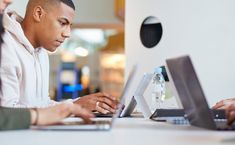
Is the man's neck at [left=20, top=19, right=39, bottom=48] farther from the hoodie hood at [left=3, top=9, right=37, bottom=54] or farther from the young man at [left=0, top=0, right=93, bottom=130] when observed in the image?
the young man at [left=0, top=0, right=93, bottom=130]

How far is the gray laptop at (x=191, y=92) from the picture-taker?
0.97 metres

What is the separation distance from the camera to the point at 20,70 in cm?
161

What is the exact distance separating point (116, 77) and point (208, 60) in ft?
18.3

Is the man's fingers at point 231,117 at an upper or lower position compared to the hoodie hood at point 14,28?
lower

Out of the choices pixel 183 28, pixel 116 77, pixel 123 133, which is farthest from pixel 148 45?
pixel 116 77

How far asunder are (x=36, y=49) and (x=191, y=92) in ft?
3.73

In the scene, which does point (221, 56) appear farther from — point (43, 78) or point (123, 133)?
point (123, 133)

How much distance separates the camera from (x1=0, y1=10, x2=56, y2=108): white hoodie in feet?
4.68

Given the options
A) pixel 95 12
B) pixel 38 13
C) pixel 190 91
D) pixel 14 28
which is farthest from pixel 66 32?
pixel 95 12

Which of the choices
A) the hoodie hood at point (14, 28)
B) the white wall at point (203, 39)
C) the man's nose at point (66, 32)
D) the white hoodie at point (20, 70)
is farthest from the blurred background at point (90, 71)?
the hoodie hood at point (14, 28)

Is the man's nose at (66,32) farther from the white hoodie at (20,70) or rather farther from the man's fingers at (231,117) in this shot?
the man's fingers at (231,117)

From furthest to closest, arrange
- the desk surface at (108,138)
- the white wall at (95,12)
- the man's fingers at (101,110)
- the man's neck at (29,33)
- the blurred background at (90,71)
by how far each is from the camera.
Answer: the blurred background at (90,71) → the white wall at (95,12) → the man's neck at (29,33) → the man's fingers at (101,110) → the desk surface at (108,138)

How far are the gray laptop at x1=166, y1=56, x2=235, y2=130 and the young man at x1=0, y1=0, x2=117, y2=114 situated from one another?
54cm

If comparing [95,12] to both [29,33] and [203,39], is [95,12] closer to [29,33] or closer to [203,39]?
[203,39]
